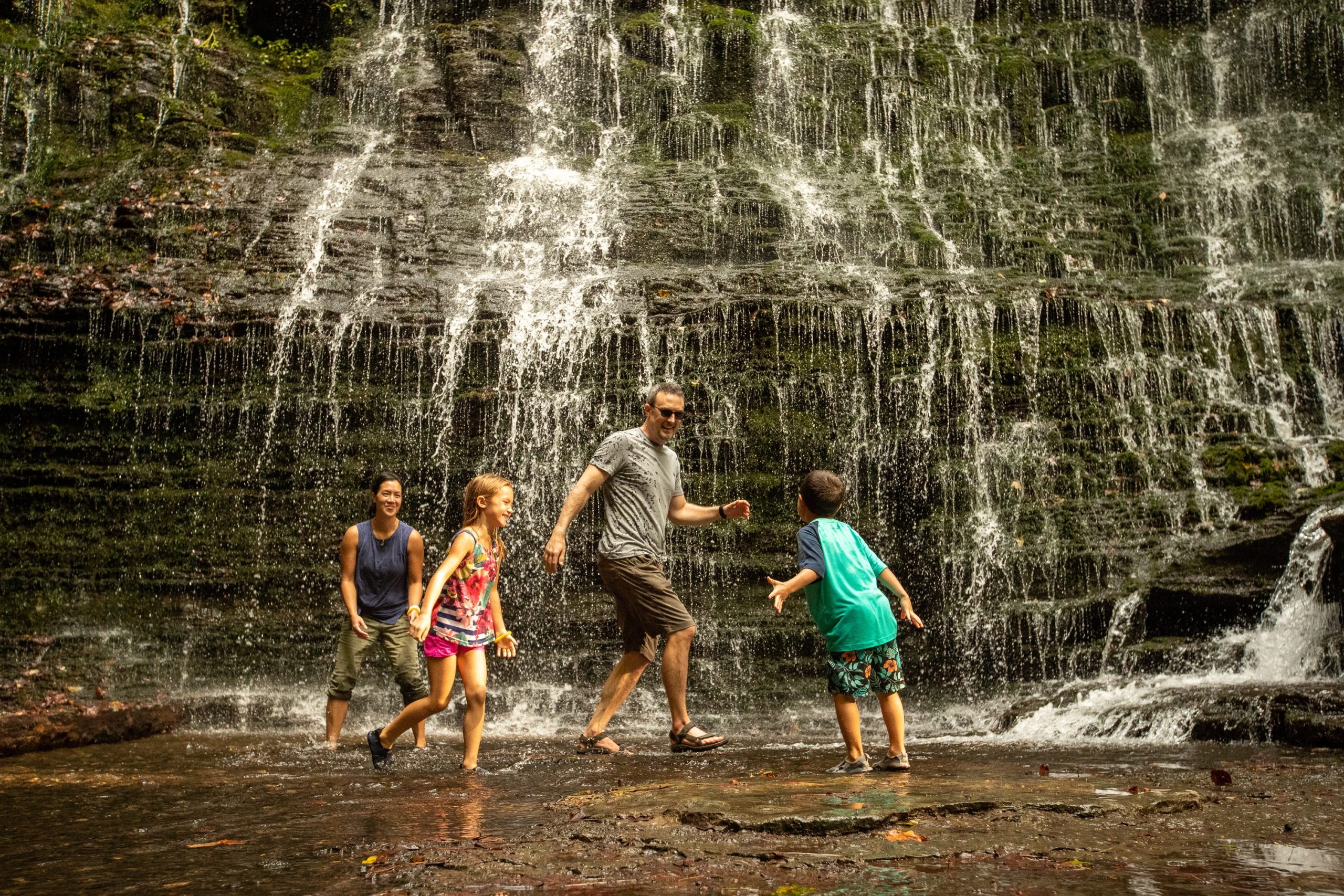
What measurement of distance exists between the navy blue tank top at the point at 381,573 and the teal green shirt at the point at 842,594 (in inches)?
111

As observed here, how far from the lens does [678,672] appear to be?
5.91 metres

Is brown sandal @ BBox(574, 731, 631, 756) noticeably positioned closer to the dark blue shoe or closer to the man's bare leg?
the man's bare leg

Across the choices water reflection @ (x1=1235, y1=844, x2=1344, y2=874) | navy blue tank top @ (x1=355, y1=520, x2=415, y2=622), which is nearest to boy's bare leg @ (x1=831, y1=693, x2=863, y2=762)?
water reflection @ (x1=1235, y1=844, x2=1344, y2=874)

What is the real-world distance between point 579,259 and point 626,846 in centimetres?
1086

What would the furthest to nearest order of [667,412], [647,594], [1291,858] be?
[667,412], [647,594], [1291,858]

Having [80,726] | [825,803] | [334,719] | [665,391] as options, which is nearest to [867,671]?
[825,803]

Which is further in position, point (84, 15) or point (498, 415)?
point (84, 15)

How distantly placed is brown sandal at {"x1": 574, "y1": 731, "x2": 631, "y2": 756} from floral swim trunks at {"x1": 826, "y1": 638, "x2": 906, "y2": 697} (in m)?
1.56

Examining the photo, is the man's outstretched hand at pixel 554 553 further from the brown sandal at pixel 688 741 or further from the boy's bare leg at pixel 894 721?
the boy's bare leg at pixel 894 721

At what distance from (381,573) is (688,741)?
2.29 m

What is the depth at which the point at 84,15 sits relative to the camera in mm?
17625

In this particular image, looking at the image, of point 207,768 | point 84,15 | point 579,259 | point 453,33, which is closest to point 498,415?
point 579,259

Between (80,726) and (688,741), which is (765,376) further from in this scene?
(80,726)

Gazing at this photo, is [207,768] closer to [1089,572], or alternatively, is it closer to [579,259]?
[1089,572]
